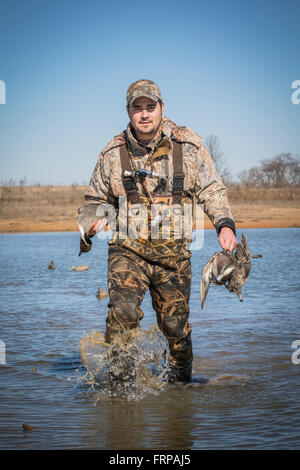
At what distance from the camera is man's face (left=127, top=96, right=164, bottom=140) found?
14.6ft

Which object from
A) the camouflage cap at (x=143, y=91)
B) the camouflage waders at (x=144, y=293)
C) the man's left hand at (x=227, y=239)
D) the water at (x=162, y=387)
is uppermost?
the camouflage cap at (x=143, y=91)

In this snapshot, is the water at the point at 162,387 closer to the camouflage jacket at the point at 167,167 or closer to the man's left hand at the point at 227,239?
the man's left hand at the point at 227,239

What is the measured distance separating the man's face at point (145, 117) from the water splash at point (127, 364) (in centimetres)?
132

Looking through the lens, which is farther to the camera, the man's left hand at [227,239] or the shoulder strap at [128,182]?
the shoulder strap at [128,182]

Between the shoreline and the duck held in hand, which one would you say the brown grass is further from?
the duck held in hand

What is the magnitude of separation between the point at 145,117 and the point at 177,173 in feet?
1.43

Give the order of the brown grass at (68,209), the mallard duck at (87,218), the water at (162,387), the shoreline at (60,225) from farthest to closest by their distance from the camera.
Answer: the brown grass at (68,209), the shoreline at (60,225), the mallard duck at (87,218), the water at (162,387)

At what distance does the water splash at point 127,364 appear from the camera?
4.47 m

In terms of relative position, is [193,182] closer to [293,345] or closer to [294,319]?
[293,345]

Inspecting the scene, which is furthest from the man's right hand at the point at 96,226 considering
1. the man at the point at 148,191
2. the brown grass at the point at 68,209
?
the brown grass at the point at 68,209

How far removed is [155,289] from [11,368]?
1.82 m

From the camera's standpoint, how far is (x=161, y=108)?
15.1ft

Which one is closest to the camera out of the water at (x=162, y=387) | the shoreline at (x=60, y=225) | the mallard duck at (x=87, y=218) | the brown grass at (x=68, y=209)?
the water at (x=162, y=387)

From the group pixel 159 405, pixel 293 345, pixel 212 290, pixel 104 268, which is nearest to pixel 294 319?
pixel 293 345
